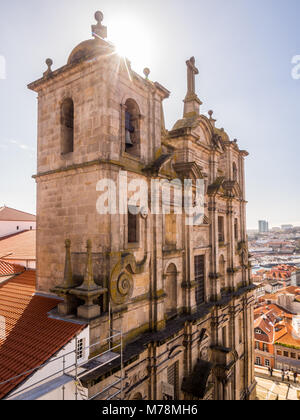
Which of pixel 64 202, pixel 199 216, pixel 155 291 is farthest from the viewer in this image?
pixel 199 216

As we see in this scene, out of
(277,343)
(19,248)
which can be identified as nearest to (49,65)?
(19,248)

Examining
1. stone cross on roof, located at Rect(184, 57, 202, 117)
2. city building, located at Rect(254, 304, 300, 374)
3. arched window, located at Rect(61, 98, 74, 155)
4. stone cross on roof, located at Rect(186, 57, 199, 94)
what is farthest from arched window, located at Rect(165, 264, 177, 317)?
city building, located at Rect(254, 304, 300, 374)

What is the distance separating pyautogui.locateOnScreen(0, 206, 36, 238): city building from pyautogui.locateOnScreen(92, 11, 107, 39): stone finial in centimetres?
2013

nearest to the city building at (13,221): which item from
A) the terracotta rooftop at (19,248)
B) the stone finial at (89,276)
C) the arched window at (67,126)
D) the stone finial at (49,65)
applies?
the terracotta rooftop at (19,248)

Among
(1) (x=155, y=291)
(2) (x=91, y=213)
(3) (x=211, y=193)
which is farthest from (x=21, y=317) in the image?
(3) (x=211, y=193)

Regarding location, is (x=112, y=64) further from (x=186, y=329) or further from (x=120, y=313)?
(x=186, y=329)

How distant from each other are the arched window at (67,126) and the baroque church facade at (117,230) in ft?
0.14

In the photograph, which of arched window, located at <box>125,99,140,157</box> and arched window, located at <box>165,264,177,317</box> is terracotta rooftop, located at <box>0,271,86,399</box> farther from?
arched window, located at <box>125,99,140,157</box>

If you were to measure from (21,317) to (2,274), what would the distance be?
529cm

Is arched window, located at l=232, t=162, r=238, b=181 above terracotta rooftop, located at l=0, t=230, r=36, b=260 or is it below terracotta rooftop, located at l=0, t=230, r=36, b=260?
above

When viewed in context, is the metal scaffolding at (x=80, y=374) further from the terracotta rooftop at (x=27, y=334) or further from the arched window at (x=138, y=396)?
the arched window at (x=138, y=396)

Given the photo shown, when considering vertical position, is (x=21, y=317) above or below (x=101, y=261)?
below

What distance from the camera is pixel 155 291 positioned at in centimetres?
1261

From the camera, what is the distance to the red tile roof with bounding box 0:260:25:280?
589 inches
